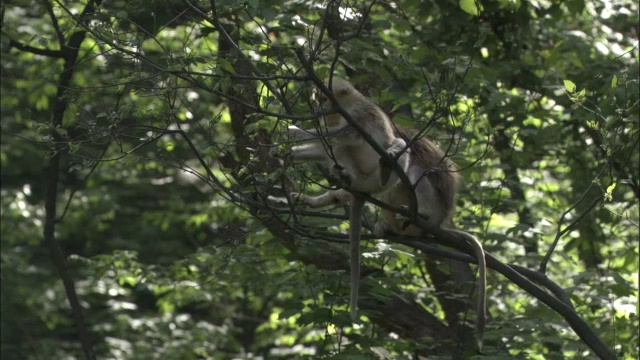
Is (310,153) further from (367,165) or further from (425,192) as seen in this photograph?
(425,192)

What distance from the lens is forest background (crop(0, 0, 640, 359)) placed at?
621cm

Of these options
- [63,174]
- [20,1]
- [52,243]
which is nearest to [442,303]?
[52,243]

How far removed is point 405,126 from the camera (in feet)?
25.3

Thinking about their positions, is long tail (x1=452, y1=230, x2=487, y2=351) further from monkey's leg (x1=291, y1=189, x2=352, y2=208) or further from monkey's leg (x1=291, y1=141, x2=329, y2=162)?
monkey's leg (x1=291, y1=141, x2=329, y2=162)

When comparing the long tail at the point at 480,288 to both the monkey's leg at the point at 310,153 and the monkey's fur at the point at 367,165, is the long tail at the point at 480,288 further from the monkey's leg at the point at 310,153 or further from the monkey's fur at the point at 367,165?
the monkey's leg at the point at 310,153

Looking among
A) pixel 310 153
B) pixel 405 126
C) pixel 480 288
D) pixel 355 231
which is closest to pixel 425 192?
pixel 405 126

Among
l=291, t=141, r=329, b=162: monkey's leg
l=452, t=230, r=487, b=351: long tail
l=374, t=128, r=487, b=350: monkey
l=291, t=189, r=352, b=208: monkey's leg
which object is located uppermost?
l=374, t=128, r=487, b=350: monkey

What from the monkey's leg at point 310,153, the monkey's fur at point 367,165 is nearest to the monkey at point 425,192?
the monkey's fur at point 367,165

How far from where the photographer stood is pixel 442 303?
9500 mm

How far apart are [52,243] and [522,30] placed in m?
4.33

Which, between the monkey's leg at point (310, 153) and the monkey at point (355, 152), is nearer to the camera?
the monkey at point (355, 152)

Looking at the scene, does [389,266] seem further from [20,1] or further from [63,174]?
[63,174]

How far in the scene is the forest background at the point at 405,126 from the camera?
20.4 feet

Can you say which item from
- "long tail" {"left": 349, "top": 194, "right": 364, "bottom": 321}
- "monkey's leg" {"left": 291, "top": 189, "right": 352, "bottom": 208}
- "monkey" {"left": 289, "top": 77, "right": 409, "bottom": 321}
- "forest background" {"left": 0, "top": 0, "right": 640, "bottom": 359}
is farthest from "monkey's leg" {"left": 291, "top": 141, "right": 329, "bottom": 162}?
"long tail" {"left": 349, "top": 194, "right": 364, "bottom": 321}
